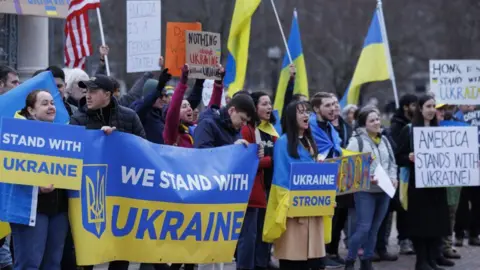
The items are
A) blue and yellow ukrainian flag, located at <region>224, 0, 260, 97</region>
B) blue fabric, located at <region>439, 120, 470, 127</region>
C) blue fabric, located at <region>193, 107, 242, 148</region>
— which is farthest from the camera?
blue and yellow ukrainian flag, located at <region>224, 0, 260, 97</region>

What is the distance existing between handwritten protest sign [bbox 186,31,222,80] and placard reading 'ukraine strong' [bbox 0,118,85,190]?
2.67 m

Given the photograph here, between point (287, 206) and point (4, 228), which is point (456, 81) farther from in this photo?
point (4, 228)

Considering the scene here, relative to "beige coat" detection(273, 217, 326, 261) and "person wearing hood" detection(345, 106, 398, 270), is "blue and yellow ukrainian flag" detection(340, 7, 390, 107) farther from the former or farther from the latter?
"beige coat" detection(273, 217, 326, 261)

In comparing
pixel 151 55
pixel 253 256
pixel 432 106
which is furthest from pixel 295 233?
pixel 151 55

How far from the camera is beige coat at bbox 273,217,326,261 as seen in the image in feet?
32.9

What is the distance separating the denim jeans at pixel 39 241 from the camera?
8.05 metres

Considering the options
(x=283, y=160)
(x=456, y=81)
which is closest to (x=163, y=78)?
(x=283, y=160)

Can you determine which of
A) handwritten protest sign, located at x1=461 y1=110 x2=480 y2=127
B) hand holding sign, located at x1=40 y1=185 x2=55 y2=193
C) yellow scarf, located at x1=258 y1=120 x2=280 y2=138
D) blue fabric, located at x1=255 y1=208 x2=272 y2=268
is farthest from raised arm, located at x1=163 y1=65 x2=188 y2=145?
handwritten protest sign, located at x1=461 y1=110 x2=480 y2=127

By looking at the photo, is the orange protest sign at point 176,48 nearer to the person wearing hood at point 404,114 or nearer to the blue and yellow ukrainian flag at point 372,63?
the person wearing hood at point 404,114

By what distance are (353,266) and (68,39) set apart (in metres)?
4.22

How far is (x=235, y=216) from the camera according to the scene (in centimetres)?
940

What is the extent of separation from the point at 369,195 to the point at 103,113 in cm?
408

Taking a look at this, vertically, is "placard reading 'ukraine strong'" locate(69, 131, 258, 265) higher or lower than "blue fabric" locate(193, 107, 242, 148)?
lower

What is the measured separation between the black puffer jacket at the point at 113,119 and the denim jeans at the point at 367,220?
3632 millimetres
